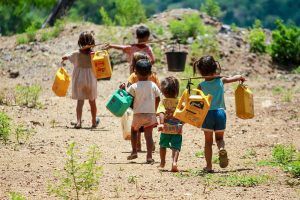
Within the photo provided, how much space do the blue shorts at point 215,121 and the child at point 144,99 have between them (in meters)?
0.90

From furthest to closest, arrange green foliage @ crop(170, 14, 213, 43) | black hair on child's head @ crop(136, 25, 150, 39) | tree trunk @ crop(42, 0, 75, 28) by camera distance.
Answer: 1. tree trunk @ crop(42, 0, 75, 28)
2. green foliage @ crop(170, 14, 213, 43)
3. black hair on child's head @ crop(136, 25, 150, 39)

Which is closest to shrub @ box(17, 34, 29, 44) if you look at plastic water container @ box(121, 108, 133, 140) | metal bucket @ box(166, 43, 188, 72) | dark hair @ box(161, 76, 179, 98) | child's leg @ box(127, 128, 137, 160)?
metal bucket @ box(166, 43, 188, 72)

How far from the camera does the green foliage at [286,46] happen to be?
2000cm

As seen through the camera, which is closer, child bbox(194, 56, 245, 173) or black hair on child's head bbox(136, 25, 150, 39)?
child bbox(194, 56, 245, 173)

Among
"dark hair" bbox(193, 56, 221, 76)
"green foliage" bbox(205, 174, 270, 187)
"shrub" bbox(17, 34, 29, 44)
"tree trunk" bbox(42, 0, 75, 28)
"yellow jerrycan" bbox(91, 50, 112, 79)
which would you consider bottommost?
"green foliage" bbox(205, 174, 270, 187)

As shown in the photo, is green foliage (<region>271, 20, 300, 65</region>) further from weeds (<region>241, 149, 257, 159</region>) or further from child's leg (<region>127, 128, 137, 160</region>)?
child's leg (<region>127, 128, 137, 160</region>)

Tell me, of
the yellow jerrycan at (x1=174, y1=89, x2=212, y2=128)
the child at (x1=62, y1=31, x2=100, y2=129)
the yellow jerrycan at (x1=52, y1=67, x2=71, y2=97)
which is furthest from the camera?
the child at (x1=62, y1=31, x2=100, y2=129)

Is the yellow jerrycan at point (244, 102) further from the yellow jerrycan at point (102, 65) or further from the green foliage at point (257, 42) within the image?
the green foliage at point (257, 42)

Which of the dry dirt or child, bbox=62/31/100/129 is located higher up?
child, bbox=62/31/100/129

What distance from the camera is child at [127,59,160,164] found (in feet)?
29.9

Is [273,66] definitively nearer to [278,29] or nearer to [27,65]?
[278,29]

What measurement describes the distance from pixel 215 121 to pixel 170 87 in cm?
63

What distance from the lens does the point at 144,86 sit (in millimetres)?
9133

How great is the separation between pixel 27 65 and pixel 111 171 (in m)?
11.6
